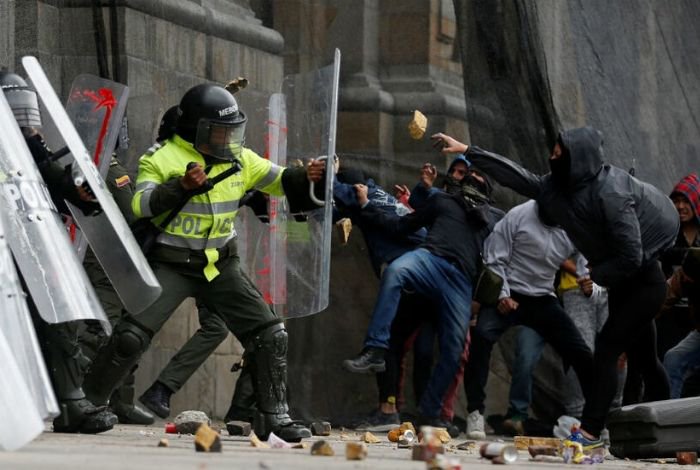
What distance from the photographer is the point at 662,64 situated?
13.1 meters

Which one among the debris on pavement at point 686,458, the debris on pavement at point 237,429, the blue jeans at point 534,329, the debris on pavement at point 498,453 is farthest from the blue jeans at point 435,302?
the debris on pavement at point 498,453

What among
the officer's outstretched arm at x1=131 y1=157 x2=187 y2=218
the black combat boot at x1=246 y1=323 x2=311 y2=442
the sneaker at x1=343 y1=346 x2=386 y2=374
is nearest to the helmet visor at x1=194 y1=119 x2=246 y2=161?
the officer's outstretched arm at x1=131 y1=157 x2=187 y2=218

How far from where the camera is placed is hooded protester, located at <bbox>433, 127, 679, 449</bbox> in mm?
9359

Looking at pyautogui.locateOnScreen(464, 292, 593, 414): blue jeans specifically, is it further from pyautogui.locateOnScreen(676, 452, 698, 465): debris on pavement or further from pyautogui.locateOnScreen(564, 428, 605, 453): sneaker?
pyautogui.locateOnScreen(676, 452, 698, 465): debris on pavement

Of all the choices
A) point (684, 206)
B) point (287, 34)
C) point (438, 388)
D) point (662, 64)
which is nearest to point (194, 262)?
point (438, 388)

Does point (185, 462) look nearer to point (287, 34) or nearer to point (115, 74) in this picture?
point (115, 74)

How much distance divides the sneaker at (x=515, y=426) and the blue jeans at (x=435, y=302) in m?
0.60

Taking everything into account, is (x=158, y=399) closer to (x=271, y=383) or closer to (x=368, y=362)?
(x=368, y=362)

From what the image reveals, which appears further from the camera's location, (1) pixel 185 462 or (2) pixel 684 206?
(2) pixel 684 206

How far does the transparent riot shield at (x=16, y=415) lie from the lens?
18.5ft

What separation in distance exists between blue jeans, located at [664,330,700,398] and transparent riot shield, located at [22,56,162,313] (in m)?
4.17

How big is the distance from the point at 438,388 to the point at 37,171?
13.6ft

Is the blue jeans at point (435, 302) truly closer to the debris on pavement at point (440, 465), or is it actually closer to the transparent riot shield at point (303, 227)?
the transparent riot shield at point (303, 227)

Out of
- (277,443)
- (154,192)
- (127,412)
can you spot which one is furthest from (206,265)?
(127,412)
